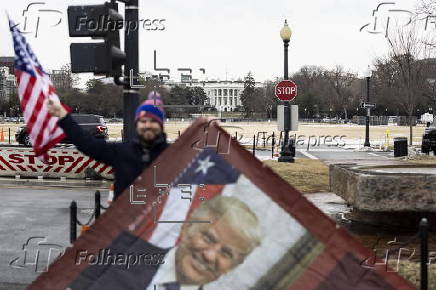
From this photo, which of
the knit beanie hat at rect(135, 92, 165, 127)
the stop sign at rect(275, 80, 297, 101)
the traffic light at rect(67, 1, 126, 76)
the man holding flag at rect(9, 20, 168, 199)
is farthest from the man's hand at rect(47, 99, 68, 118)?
the stop sign at rect(275, 80, 297, 101)

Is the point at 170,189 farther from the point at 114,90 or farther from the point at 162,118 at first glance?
the point at 114,90

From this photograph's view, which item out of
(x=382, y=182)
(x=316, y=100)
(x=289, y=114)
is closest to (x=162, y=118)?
(x=382, y=182)

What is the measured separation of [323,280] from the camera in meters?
3.93

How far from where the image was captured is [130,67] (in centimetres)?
638

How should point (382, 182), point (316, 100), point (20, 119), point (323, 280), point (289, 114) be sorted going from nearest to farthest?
point (323, 280) < point (382, 182) < point (289, 114) < point (20, 119) < point (316, 100)

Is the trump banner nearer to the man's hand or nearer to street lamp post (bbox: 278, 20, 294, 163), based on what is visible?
the man's hand

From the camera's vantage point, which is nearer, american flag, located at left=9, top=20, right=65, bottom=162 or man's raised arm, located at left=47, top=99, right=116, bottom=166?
man's raised arm, located at left=47, top=99, right=116, bottom=166

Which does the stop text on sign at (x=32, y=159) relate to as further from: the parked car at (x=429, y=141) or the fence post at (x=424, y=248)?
the parked car at (x=429, y=141)

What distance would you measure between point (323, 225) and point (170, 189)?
1.03 meters

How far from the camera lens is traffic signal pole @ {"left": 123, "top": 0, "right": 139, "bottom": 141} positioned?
6.29 m

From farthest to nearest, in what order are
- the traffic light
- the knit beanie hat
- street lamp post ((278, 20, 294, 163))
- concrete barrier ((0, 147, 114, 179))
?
1. street lamp post ((278, 20, 294, 163))
2. concrete barrier ((0, 147, 114, 179))
3. the traffic light
4. the knit beanie hat

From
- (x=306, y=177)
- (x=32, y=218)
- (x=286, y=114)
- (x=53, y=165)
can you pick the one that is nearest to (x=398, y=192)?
(x=32, y=218)

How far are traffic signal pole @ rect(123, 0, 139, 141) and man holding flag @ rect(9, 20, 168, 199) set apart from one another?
4.74 ft

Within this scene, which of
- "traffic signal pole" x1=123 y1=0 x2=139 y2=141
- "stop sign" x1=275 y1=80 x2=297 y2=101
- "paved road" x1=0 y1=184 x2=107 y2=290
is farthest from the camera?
"stop sign" x1=275 y1=80 x2=297 y2=101
